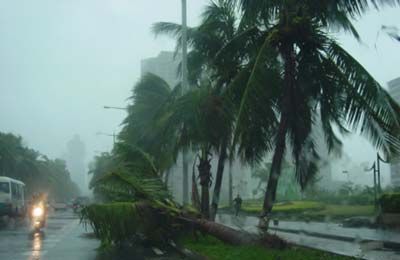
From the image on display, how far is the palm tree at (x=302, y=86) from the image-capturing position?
12977 millimetres

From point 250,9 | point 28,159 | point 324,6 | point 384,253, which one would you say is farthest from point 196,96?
point 28,159

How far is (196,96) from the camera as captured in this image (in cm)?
1652

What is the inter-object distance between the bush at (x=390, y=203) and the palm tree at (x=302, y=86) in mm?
6861

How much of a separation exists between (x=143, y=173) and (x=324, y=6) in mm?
6751

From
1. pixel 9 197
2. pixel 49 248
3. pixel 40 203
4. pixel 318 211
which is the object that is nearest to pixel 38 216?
pixel 40 203

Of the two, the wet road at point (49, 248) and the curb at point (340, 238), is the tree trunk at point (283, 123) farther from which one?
the wet road at point (49, 248)

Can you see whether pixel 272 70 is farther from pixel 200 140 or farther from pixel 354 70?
pixel 200 140

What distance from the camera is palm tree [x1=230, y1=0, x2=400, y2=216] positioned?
13.0 m

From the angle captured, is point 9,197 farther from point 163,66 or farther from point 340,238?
point 340,238

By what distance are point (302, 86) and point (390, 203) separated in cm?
917

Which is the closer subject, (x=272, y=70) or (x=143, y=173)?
(x=272, y=70)

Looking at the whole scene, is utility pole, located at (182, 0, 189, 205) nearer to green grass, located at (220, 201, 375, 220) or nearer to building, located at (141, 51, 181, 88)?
green grass, located at (220, 201, 375, 220)

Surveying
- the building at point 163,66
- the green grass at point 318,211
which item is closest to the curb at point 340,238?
the green grass at point 318,211

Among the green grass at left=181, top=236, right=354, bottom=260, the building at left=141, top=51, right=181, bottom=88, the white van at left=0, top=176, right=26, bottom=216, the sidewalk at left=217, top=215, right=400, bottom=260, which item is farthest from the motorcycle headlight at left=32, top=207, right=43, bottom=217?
the green grass at left=181, top=236, right=354, bottom=260
